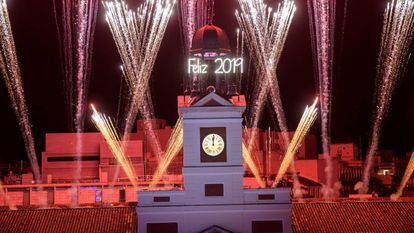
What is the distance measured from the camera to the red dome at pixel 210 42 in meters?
37.8

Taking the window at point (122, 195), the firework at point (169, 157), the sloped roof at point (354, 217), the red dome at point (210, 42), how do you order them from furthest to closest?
the window at point (122, 195) → the firework at point (169, 157) → the sloped roof at point (354, 217) → the red dome at point (210, 42)

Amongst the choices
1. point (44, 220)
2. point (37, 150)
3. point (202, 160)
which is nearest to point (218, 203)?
point (202, 160)

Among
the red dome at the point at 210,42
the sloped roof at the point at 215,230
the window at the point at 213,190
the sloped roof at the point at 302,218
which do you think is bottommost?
the sloped roof at the point at 215,230

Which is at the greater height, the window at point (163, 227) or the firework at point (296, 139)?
the firework at point (296, 139)

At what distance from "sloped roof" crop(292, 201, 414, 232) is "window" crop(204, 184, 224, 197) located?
4.36 metres

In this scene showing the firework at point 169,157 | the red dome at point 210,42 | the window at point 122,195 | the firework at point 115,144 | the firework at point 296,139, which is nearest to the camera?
the red dome at point 210,42

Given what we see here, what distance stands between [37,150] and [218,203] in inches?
2273

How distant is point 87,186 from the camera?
6825 centimetres

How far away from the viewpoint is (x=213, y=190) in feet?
125

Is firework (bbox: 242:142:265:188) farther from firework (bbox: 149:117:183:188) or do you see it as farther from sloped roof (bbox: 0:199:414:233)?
sloped roof (bbox: 0:199:414:233)

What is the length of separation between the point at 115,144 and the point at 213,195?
33.4m

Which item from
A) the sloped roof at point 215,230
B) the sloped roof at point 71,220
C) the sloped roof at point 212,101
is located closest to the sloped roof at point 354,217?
the sloped roof at point 215,230

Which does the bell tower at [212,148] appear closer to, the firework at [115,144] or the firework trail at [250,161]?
the firework trail at [250,161]

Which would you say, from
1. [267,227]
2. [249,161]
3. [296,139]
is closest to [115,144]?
[249,161]
